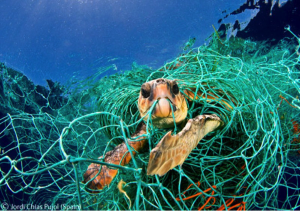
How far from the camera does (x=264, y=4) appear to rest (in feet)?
17.9

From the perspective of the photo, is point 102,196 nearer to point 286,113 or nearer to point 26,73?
point 286,113

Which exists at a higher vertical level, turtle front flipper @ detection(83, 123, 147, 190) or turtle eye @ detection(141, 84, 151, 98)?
turtle eye @ detection(141, 84, 151, 98)

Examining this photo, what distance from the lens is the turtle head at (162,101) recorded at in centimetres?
108

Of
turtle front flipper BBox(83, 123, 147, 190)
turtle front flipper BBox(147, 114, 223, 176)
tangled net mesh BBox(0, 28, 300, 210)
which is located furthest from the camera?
turtle front flipper BBox(83, 123, 147, 190)

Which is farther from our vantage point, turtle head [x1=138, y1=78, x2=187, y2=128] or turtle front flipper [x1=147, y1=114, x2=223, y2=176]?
turtle head [x1=138, y1=78, x2=187, y2=128]

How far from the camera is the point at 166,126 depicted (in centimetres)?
127

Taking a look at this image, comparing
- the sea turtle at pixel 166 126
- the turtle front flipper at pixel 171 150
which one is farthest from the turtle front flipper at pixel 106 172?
the turtle front flipper at pixel 171 150

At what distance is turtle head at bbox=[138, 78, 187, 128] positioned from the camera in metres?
1.08

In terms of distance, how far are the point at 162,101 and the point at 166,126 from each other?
256mm

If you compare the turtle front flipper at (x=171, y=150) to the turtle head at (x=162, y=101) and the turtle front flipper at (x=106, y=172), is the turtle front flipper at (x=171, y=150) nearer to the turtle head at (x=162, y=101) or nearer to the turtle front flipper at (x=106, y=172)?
the turtle head at (x=162, y=101)

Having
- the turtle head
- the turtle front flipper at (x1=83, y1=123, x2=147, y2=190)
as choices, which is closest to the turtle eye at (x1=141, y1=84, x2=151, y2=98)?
the turtle head

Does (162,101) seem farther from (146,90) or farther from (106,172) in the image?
(106,172)

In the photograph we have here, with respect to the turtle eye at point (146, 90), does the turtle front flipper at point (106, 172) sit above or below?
below

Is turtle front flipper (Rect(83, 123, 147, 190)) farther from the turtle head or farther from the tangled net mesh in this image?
the turtle head
